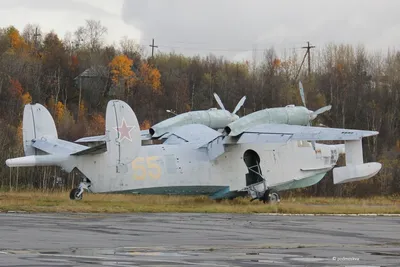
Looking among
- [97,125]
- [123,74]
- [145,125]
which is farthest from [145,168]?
[123,74]

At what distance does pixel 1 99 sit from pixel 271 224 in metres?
74.8

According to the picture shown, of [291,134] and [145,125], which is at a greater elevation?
[145,125]

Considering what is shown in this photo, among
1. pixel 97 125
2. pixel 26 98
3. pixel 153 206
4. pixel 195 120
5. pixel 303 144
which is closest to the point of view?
pixel 153 206

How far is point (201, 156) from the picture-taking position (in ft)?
139

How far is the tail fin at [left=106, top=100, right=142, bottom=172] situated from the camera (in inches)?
1463

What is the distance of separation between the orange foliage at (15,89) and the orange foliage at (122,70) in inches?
520

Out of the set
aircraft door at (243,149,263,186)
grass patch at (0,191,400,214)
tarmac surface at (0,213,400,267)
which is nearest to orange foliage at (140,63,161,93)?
grass patch at (0,191,400,214)

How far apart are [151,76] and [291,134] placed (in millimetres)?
70333

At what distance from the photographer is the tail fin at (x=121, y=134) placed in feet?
122

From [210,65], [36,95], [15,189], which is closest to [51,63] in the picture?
[36,95]

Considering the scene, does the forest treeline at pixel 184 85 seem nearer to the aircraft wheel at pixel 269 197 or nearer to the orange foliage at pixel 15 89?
the orange foliage at pixel 15 89

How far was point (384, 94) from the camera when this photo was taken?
10500 cm

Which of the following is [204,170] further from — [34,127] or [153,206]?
[34,127]

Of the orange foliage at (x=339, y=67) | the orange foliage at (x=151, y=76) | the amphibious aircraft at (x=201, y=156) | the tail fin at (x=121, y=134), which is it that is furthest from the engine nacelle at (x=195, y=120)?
the orange foliage at (x=339, y=67)
